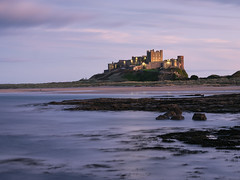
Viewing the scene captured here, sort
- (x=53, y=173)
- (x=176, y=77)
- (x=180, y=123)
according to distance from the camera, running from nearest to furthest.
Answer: (x=53, y=173) < (x=180, y=123) < (x=176, y=77)

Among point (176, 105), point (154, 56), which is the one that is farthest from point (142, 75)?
point (176, 105)

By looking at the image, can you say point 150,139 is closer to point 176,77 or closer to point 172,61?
point 176,77

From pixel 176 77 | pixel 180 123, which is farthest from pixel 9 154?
pixel 176 77

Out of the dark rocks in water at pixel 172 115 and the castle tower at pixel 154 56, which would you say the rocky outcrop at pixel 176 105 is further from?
the castle tower at pixel 154 56

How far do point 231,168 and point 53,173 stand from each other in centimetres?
466

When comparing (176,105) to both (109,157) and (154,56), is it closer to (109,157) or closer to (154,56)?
(109,157)

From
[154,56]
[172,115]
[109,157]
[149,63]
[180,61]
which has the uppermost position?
[154,56]

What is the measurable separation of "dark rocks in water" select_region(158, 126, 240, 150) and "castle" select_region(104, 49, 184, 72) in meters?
149

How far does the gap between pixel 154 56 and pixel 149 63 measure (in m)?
6.06

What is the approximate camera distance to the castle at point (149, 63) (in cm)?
16825

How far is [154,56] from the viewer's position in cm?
17488

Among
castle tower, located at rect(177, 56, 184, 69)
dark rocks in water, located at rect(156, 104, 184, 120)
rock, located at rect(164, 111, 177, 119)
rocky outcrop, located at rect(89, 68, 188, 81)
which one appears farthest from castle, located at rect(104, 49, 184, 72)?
rock, located at rect(164, 111, 177, 119)

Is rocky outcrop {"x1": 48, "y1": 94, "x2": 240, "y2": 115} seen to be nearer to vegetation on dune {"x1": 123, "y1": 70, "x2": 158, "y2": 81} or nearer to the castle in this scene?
vegetation on dune {"x1": 123, "y1": 70, "x2": 158, "y2": 81}

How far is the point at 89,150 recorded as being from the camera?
12781 mm
